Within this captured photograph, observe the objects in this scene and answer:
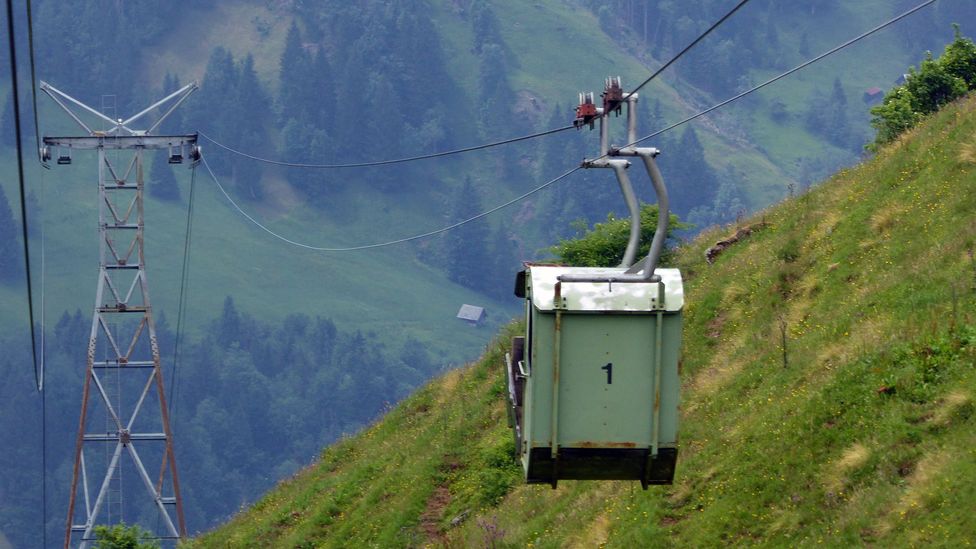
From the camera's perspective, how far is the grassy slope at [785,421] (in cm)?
1862

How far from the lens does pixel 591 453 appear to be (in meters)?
18.1

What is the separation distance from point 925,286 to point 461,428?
1089cm

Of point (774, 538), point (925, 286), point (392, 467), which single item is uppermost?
point (925, 286)

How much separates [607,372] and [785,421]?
3.99 metres

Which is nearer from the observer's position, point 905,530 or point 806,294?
point 905,530

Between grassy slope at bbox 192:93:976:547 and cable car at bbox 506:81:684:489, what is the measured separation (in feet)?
7.50

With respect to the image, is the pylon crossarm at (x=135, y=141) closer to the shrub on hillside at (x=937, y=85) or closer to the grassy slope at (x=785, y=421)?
the grassy slope at (x=785, y=421)

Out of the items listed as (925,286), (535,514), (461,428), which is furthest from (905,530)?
(461,428)

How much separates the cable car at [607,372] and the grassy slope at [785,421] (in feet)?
7.50

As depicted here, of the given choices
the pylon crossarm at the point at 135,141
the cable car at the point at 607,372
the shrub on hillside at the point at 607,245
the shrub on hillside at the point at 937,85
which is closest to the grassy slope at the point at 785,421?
the shrub on hillside at the point at 607,245

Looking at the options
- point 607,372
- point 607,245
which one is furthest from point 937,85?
point 607,372

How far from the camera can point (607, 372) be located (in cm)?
1802

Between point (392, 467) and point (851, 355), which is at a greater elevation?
point (851, 355)

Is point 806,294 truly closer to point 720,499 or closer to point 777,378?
point 777,378
